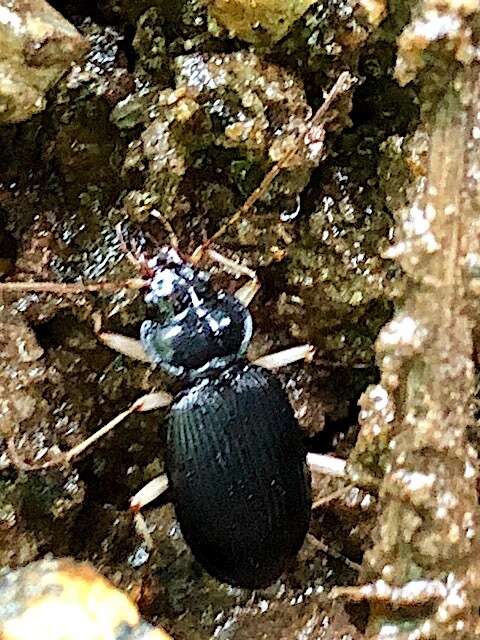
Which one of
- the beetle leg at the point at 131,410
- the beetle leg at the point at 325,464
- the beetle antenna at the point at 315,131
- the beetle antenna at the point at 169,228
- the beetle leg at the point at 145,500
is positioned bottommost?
the beetle leg at the point at 325,464

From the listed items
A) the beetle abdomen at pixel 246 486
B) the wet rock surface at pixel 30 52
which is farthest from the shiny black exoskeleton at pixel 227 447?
the wet rock surface at pixel 30 52

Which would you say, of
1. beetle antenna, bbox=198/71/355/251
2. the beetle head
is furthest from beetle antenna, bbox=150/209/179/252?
beetle antenna, bbox=198/71/355/251

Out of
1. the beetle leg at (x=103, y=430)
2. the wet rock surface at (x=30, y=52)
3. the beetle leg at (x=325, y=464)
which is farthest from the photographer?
the beetle leg at (x=325, y=464)

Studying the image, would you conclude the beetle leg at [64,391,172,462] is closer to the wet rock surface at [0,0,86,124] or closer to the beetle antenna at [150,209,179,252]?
the beetle antenna at [150,209,179,252]

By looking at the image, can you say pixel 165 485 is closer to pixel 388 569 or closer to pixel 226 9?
pixel 388 569

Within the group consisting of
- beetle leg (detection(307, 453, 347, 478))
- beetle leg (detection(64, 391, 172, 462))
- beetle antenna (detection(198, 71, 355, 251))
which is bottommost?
beetle leg (detection(307, 453, 347, 478))

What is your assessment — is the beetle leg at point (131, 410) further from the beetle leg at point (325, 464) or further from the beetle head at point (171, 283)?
the beetle leg at point (325, 464)
